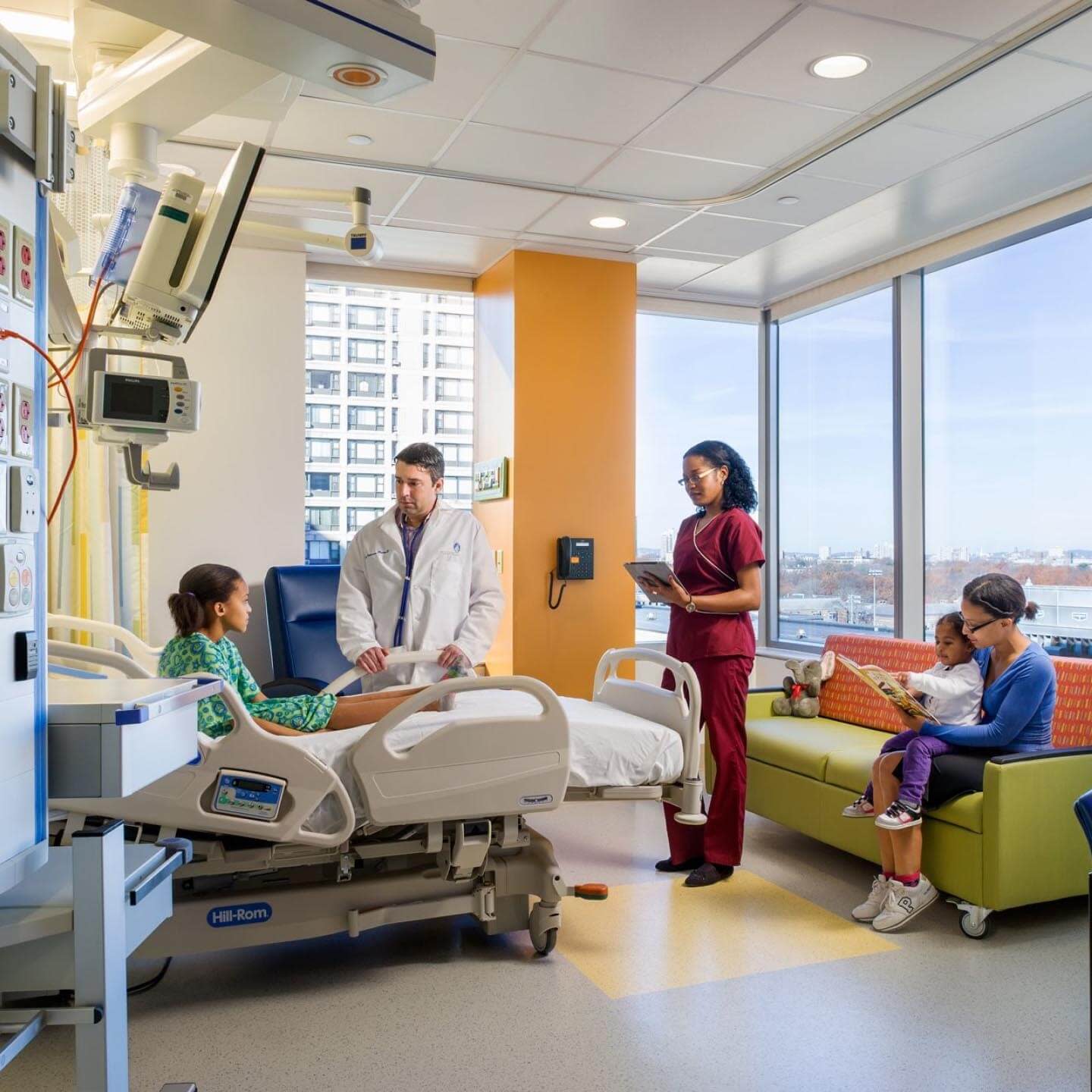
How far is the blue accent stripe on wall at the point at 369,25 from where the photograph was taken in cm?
158

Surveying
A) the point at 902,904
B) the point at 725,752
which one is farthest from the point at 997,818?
the point at 725,752

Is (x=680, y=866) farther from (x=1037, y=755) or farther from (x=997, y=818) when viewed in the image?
(x=1037, y=755)

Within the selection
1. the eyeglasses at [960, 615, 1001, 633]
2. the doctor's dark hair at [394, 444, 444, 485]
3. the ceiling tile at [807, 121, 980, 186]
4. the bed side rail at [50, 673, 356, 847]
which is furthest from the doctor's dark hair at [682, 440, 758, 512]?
the bed side rail at [50, 673, 356, 847]

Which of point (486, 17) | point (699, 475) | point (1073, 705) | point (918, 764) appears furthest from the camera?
point (699, 475)

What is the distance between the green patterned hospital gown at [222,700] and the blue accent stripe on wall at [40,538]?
0.89 m

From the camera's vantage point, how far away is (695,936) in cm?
299

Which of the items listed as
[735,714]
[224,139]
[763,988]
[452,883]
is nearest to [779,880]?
[735,714]

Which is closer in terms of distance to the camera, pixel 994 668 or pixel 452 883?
pixel 452 883

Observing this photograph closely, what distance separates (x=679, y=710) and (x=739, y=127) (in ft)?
6.78

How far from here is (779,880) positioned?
3.53 meters

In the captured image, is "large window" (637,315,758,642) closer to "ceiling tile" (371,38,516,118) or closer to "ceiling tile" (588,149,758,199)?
"ceiling tile" (588,149,758,199)

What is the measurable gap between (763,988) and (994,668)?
1273mm

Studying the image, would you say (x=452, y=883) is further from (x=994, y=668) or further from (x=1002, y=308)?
(x=1002, y=308)

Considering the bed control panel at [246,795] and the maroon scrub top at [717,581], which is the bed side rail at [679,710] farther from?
the bed control panel at [246,795]
